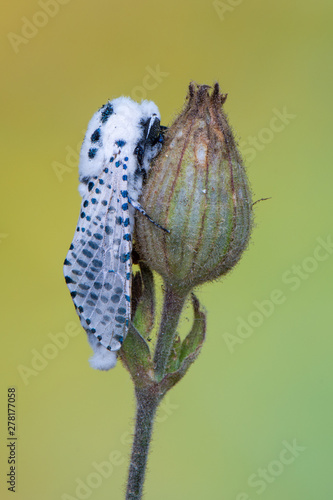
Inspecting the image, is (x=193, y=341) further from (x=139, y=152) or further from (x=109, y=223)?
(x=139, y=152)

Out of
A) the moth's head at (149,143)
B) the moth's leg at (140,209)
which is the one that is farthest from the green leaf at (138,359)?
the moth's head at (149,143)

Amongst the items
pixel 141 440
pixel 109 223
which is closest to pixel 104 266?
pixel 109 223

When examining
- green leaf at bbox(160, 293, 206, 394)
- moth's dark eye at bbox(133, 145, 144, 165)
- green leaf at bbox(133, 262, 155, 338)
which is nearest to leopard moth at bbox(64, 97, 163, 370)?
moth's dark eye at bbox(133, 145, 144, 165)

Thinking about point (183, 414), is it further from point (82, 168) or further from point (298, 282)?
point (82, 168)

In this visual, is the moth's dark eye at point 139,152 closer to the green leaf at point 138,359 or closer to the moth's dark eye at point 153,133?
the moth's dark eye at point 153,133

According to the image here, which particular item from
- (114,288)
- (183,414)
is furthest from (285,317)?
(114,288)

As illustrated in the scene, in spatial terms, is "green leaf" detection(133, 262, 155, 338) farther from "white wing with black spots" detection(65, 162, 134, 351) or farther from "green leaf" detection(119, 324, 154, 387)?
"white wing with black spots" detection(65, 162, 134, 351)

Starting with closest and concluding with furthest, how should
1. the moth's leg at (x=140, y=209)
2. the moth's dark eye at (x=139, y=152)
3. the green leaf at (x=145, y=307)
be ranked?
the moth's leg at (x=140, y=209), the moth's dark eye at (x=139, y=152), the green leaf at (x=145, y=307)

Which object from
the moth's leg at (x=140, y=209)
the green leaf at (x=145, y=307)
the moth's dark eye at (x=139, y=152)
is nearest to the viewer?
the moth's leg at (x=140, y=209)
